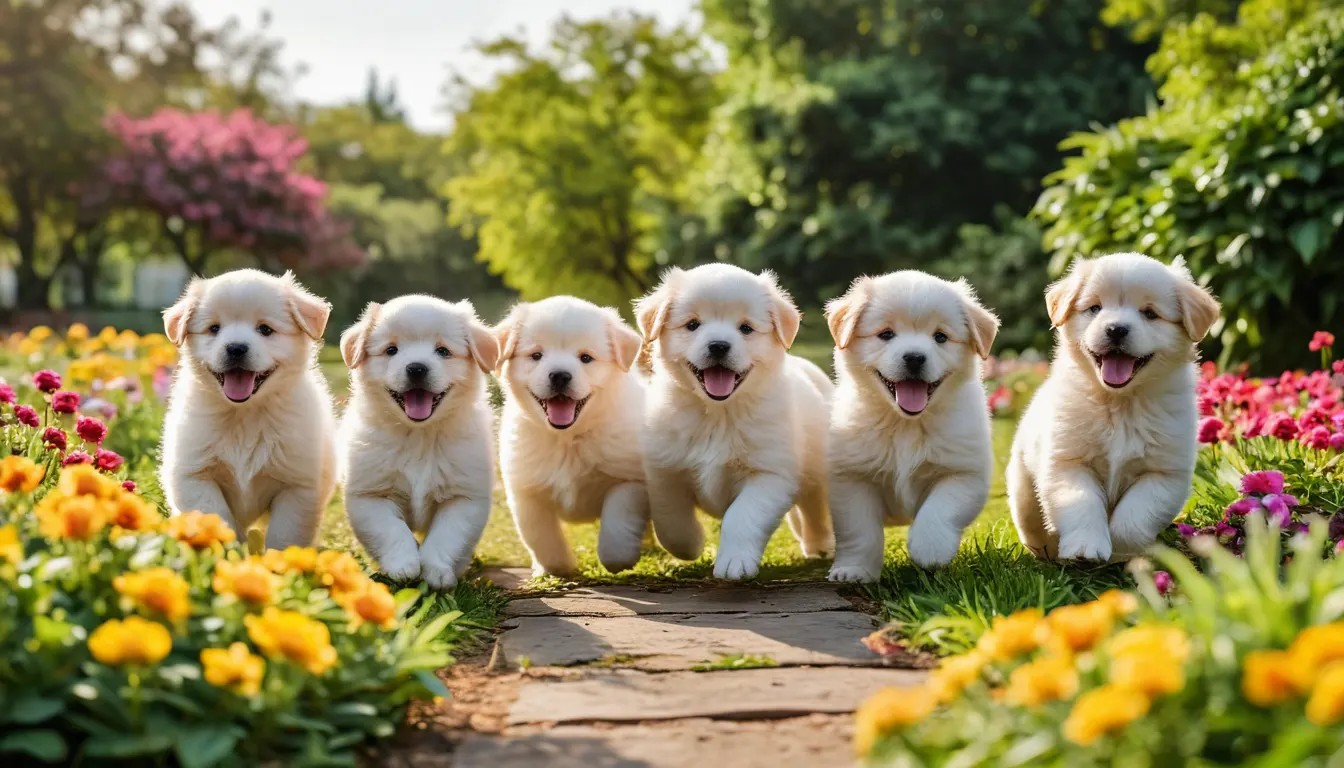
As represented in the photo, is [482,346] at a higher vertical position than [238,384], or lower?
higher

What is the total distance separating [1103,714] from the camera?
2121 mm

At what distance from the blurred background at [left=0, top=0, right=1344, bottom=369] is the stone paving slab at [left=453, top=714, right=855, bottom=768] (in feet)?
18.8

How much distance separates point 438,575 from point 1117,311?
277cm

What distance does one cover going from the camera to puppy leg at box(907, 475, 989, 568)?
15.0 ft

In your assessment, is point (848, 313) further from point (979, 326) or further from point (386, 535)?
point (386, 535)

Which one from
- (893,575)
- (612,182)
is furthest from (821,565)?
(612,182)

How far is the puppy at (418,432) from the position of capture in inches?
185

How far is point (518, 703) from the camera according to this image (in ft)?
10.9

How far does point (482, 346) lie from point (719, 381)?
39.0 inches

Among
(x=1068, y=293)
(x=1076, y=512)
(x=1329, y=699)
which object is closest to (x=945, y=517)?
(x=1076, y=512)

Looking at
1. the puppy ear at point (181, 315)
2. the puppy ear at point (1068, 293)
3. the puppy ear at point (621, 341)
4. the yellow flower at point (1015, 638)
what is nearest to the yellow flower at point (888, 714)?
the yellow flower at point (1015, 638)

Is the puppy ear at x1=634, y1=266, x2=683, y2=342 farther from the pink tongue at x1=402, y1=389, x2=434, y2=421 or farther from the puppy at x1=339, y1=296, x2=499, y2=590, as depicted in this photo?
the pink tongue at x1=402, y1=389, x2=434, y2=421

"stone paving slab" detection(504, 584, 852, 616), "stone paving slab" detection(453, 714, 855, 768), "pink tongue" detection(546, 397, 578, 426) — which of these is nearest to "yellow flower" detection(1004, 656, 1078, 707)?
"stone paving slab" detection(453, 714, 855, 768)

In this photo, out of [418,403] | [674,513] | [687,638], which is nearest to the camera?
[687,638]
